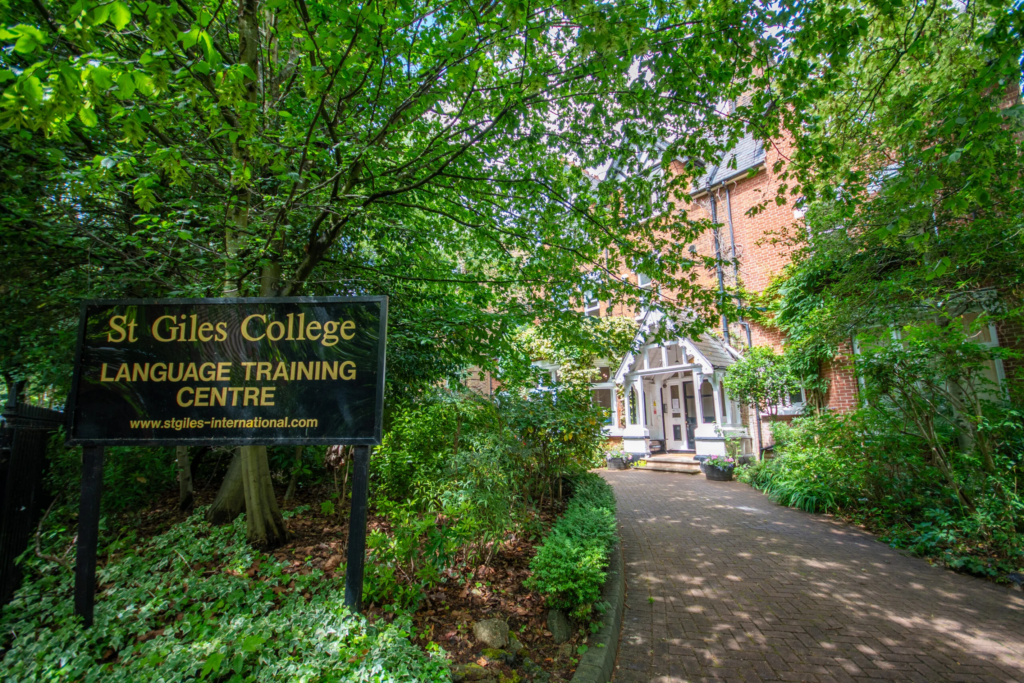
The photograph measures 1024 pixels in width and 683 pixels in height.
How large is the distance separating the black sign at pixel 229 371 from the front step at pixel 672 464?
12276 millimetres

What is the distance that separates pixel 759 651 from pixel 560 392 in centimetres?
396

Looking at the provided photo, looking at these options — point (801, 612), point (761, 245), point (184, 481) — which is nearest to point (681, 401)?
point (761, 245)

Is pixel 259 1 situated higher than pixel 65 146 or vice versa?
pixel 259 1

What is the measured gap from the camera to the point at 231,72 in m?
2.72

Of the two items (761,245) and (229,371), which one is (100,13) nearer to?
(229,371)

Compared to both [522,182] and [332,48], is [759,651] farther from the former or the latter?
[332,48]

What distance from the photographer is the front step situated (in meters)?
13.3

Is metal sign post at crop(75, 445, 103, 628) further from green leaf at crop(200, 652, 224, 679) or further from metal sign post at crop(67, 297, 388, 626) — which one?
green leaf at crop(200, 652, 224, 679)

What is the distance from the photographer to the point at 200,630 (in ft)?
9.91

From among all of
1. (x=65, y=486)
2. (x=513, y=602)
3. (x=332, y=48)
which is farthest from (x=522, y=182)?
(x=65, y=486)

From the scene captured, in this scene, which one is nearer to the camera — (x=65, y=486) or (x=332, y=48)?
(x=332, y=48)

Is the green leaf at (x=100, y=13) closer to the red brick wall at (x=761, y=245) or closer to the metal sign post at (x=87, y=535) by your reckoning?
the metal sign post at (x=87, y=535)

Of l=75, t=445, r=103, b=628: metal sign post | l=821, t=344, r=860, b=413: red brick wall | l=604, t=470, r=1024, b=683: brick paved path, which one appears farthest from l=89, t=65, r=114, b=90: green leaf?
l=821, t=344, r=860, b=413: red brick wall

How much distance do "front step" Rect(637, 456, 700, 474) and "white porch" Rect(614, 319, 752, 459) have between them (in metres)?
0.48
